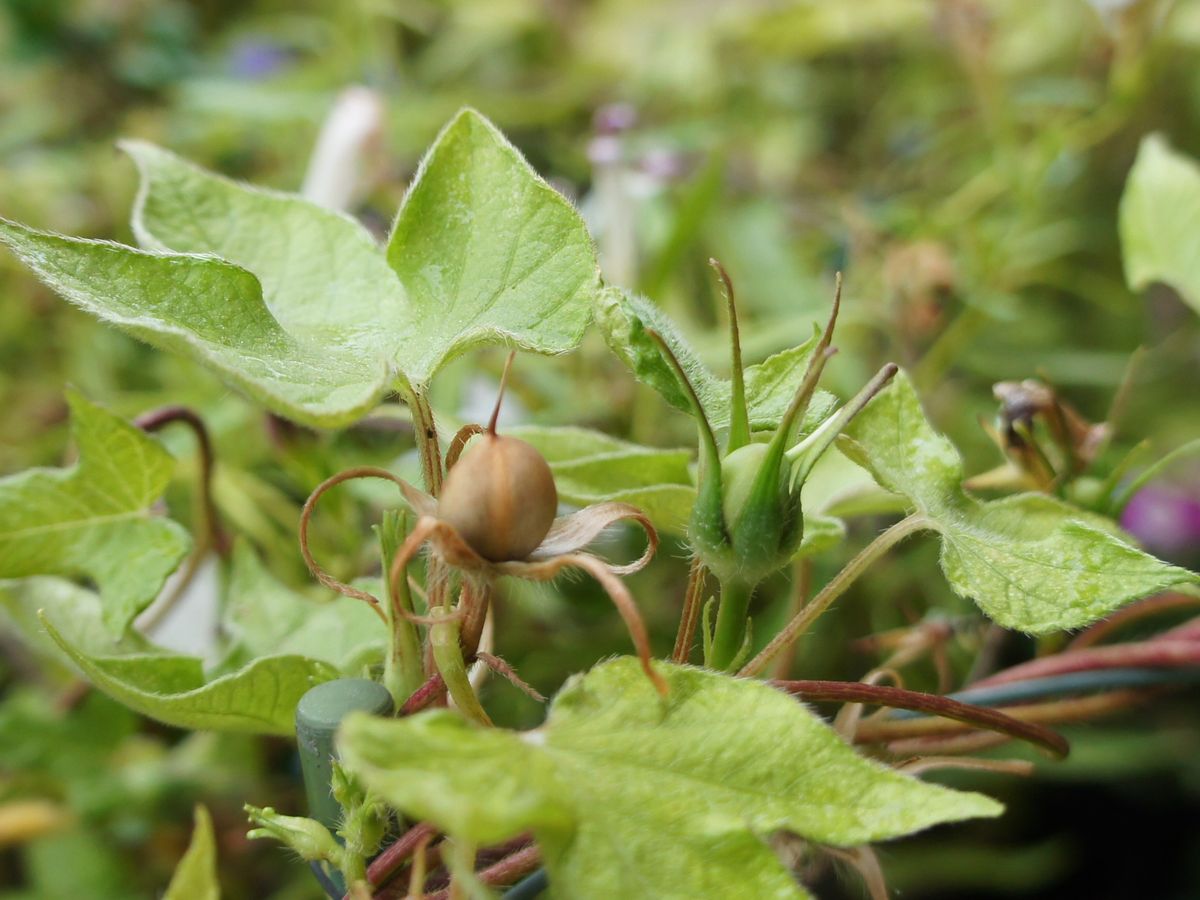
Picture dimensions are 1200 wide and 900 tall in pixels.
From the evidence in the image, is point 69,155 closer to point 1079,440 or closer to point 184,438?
point 184,438

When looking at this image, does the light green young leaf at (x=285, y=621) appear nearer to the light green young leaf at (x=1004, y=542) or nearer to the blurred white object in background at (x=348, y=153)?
the light green young leaf at (x=1004, y=542)

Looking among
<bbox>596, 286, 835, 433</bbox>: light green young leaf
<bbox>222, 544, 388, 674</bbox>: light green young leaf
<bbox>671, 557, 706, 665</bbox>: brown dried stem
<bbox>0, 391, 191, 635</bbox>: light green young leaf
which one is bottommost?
<bbox>222, 544, 388, 674</bbox>: light green young leaf

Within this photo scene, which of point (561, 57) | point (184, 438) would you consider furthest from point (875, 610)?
point (561, 57)

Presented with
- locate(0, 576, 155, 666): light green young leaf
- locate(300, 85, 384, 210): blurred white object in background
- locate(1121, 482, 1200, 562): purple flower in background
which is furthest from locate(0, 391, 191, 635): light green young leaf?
locate(1121, 482, 1200, 562): purple flower in background

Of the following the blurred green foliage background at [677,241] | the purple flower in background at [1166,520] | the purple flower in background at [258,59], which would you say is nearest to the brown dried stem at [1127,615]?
the blurred green foliage background at [677,241]

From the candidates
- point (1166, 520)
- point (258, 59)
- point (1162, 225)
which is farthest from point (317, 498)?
point (258, 59)

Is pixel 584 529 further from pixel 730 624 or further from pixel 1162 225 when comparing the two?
pixel 1162 225

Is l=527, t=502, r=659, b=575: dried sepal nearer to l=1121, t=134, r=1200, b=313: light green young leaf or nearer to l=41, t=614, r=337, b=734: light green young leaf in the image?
l=41, t=614, r=337, b=734: light green young leaf
